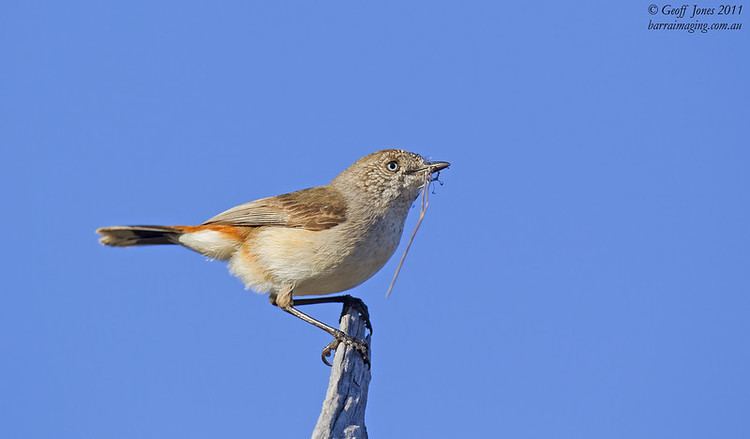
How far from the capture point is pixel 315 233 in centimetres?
825

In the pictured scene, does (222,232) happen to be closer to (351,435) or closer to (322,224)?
(322,224)

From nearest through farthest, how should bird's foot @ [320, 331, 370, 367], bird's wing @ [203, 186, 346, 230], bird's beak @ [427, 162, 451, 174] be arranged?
bird's foot @ [320, 331, 370, 367] → bird's wing @ [203, 186, 346, 230] → bird's beak @ [427, 162, 451, 174]

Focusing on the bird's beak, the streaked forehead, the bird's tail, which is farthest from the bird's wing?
the bird's beak

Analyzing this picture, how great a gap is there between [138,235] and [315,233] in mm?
1916

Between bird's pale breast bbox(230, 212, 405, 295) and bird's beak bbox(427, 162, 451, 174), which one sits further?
bird's beak bbox(427, 162, 451, 174)

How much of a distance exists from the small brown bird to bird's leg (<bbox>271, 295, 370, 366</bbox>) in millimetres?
13

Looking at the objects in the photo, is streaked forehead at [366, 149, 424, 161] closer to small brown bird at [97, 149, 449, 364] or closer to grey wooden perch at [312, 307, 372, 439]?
small brown bird at [97, 149, 449, 364]

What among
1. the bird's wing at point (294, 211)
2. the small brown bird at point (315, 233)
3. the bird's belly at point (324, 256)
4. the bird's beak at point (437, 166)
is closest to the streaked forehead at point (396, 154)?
the small brown bird at point (315, 233)

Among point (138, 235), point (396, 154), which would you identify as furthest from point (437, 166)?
point (138, 235)

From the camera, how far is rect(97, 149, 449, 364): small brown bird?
8125 millimetres

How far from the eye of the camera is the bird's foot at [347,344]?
23.5ft

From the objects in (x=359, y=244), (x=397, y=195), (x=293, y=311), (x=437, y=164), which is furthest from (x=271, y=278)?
(x=437, y=164)

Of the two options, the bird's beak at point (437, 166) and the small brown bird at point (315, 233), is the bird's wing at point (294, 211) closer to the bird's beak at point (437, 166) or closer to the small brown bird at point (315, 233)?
the small brown bird at point (315, 233)

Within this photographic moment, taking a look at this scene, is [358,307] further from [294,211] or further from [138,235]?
[138,235]
